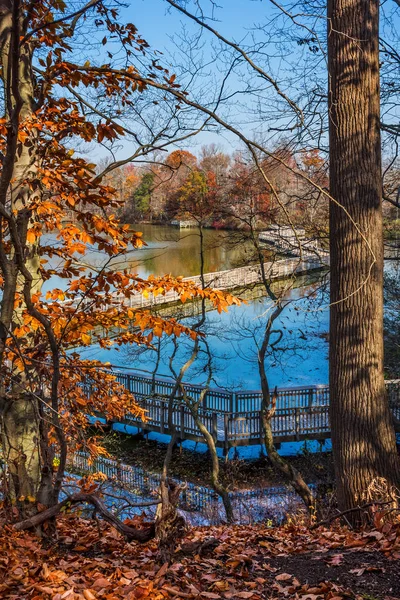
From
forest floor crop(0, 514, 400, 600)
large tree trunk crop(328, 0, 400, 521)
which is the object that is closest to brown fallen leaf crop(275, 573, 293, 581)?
forest floor crop(0, 514, 400, 600)

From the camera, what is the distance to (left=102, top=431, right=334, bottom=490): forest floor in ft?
41.3

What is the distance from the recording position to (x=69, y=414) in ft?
20.2

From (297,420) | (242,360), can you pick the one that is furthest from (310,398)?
(242,360)

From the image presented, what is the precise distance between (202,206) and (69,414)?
7.62m

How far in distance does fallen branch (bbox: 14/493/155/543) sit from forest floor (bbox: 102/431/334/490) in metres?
7.76

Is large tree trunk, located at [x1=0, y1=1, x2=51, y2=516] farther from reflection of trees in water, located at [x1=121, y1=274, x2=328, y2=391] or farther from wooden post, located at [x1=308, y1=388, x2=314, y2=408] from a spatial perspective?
reflection of trees in water, located at [x1=121, y1=274, x2=328, y2=391]

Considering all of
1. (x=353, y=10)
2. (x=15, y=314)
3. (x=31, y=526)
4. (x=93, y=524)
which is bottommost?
(x=93, y=524)

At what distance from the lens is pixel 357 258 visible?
5328 mm

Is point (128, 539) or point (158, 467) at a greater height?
point (128, 539)

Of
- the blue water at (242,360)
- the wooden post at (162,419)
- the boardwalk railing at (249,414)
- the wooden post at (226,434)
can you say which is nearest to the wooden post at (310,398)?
the boardwalk railing at (249,414)

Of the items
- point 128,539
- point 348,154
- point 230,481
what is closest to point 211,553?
point 128,539

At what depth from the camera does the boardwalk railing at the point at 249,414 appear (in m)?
14.1

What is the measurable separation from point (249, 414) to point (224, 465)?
1455 mm

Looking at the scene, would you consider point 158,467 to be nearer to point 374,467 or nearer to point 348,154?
point 374,467
